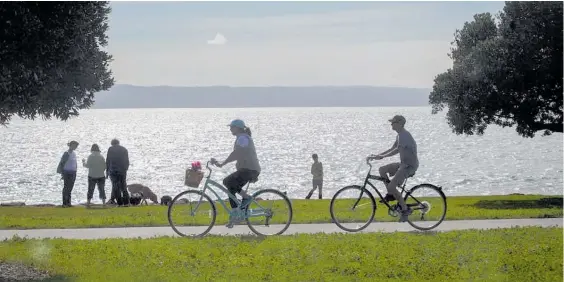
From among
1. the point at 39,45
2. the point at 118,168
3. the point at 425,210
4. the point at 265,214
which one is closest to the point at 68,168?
the point at 118,168

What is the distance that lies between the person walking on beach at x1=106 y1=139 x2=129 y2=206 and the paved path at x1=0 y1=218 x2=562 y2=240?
8.23m

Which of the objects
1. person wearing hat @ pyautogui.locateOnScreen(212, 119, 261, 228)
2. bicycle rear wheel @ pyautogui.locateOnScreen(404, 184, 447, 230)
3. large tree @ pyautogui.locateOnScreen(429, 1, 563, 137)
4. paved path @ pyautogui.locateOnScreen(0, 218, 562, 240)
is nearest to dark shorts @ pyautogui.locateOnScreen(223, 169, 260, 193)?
person wearing hat @ pyautogui.locateOnScreen(212, 119, 261, 228)

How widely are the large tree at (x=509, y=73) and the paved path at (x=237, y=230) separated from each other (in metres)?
10.7

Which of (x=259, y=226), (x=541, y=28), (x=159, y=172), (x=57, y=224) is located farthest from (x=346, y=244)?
(x=159, y=172)

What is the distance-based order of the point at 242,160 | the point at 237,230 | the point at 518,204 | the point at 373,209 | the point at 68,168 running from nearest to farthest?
the point at 242,160, the point at 373,209, the point at 237,230, the point at 68,168, the point at 518,204

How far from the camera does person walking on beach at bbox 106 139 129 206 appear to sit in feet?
76.9

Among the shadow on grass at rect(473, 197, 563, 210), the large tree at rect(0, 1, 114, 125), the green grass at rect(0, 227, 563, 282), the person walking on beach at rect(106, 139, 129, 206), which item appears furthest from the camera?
the person walking on beach at rect(106, 139, 129, 206)

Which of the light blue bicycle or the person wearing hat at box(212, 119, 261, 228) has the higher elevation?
the person wearing hat at box(212, 119, 261, 228)

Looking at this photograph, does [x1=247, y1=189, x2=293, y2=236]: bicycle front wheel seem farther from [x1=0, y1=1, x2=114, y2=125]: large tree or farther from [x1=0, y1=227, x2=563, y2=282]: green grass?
[x1=0, y1=1, x2=114, y2=125]: large tree

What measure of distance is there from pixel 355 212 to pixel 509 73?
13.4 meters

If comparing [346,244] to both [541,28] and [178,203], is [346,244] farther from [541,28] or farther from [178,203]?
[541,28]

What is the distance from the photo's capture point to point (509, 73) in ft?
84.3

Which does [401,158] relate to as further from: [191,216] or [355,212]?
[191,216]

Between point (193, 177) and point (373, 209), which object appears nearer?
point (193, 177)
